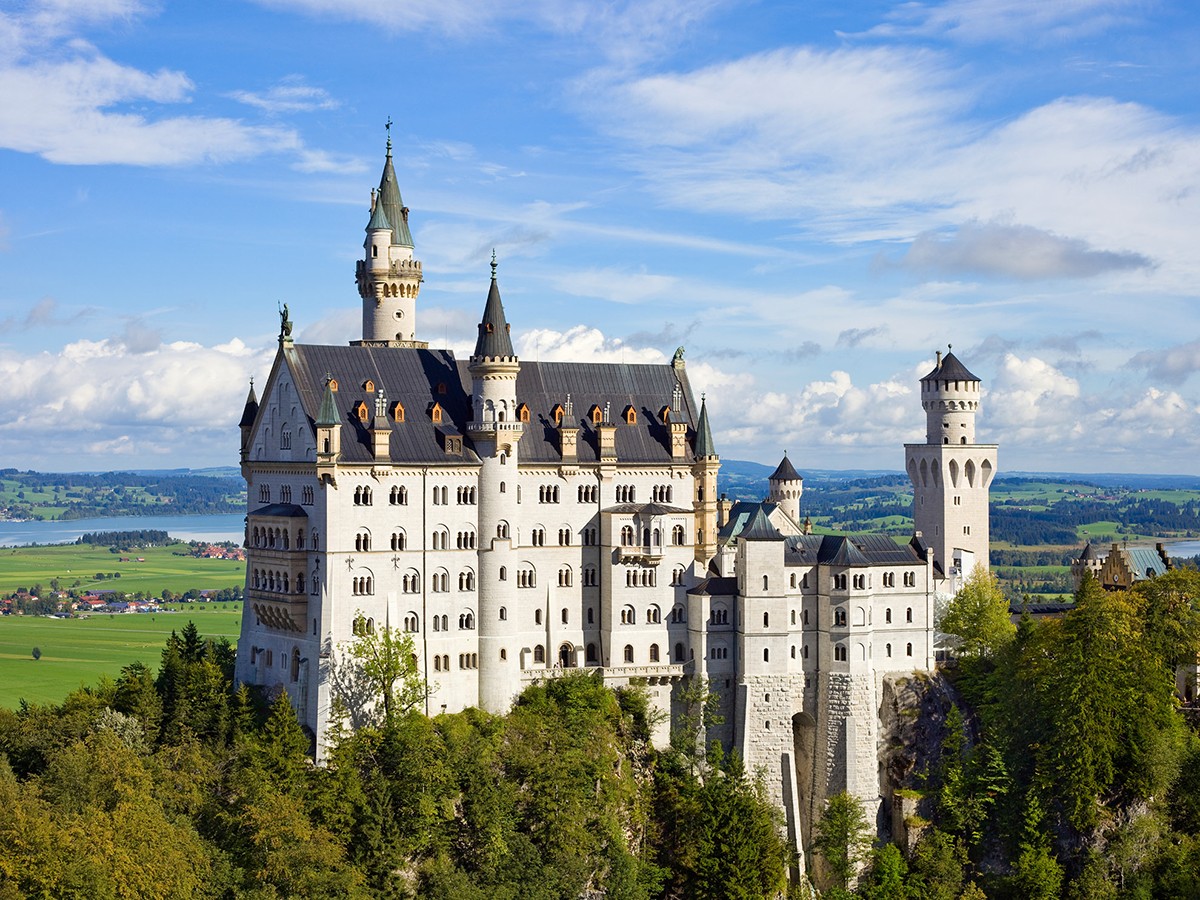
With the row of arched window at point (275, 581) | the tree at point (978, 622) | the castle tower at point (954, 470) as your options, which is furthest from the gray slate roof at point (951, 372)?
the row of arched window at point (275, 581)

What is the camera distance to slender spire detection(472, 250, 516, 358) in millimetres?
101938

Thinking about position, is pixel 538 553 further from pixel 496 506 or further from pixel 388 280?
pixel 388 280

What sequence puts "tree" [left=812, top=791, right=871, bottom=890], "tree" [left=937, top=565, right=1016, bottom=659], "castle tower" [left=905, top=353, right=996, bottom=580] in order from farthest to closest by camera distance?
1. "castle tower" [left=905, top=353, right=996, bottom=580]
2. "tree" [left=937, top=565, right=1016, bottom=659]
3. "tree" [left=812, top=791, right=871, bottom=890]

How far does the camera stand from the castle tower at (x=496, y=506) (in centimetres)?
10081

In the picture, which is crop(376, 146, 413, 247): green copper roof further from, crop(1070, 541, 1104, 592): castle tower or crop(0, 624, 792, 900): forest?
crop(1070, 541, 1104, 592): castle tower

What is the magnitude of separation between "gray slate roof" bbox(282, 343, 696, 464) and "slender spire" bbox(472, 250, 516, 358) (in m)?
4.26

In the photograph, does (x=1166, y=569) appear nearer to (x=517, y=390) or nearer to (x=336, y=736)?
(x=517, y=390)

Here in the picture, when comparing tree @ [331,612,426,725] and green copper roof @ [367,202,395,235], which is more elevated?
green copper roof @ [367,202,395,235]

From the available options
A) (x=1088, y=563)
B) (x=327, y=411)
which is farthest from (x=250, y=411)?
(x=1088, y=563)

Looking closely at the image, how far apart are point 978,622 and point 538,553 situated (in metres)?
33.8

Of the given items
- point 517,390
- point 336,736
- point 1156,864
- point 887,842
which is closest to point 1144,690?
point 1156,864

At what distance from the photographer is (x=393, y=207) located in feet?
378

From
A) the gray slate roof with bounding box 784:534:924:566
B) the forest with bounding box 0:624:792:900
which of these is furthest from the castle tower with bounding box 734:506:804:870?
the gray slate roof with bounding box 784:534:924:566

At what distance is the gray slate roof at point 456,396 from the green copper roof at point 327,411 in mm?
231
